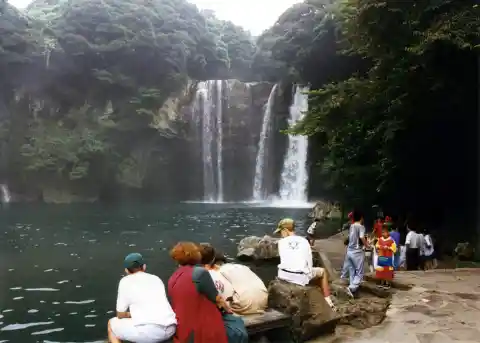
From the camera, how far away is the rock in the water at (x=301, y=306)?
573cm

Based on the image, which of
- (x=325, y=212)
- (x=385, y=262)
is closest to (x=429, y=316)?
(x=385, y=262)

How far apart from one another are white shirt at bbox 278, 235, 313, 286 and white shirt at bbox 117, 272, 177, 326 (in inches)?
80.0

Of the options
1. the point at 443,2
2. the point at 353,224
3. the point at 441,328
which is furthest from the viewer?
the point at 443,2

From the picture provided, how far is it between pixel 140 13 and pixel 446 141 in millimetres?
33362

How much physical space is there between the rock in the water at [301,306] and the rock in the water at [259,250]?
8948mm

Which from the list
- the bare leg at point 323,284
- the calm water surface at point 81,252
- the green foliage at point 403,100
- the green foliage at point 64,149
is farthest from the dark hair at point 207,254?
the green foliage at point 64,149

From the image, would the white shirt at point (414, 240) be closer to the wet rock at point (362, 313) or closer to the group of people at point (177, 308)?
the wet rock at point (362, 313)

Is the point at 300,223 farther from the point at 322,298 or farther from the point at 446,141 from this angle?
the point at 322,298

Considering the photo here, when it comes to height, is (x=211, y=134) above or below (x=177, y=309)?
above

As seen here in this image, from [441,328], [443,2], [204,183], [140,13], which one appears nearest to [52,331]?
[441,328]

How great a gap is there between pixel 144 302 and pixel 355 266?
485cm

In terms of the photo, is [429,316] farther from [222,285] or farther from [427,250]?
[427,250]

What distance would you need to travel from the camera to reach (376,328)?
6637 mm

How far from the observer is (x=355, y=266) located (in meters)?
8.30
